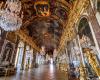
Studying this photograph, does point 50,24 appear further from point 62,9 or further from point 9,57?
point 9,57

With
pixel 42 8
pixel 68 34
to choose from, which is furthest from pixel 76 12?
pixel 42 8

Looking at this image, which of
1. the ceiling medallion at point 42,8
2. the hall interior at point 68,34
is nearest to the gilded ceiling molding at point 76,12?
the hall interior at point 68,34

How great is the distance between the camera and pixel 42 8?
1308 cm

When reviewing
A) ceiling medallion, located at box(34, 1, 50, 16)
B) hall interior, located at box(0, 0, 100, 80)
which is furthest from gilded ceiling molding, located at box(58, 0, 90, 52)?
ceiling medallion, located at box(34, 1, 50, 16)

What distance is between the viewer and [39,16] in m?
14.9

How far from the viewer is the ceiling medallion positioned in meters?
12.0

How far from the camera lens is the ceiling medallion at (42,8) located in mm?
12017

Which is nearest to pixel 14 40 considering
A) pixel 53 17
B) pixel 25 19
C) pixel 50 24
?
pixel 25 19

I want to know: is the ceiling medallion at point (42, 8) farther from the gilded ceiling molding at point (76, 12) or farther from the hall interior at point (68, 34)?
the gilded ceiling molding at point (76, 12)

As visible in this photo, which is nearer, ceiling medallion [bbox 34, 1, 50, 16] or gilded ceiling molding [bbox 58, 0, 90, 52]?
gilded ceiling molding [bbox 58, 0, 90, 52]

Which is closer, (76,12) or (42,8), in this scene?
(76,12)

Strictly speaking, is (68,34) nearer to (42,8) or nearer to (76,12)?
(76,12)

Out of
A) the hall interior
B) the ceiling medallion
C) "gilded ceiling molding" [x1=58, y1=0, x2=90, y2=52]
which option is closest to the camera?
the hall interior

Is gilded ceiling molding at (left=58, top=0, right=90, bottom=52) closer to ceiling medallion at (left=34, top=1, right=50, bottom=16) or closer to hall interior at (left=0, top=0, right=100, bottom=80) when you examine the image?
hall interior at (left=0, top=0, right=100, bottom=80)
